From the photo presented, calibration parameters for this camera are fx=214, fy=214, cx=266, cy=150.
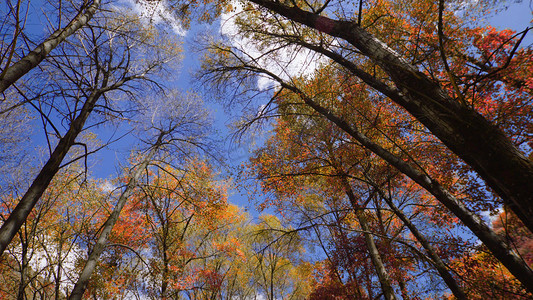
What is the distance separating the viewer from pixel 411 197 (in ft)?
28.5

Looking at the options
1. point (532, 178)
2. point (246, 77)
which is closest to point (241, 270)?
point (246, 77)

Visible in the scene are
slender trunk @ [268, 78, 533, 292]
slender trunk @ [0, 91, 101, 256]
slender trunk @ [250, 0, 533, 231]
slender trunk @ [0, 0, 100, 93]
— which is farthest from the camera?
slender trunk @ [0, 91, 101, 256]

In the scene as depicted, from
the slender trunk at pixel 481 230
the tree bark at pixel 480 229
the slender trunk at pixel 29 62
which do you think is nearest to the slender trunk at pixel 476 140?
the tree bark at pixel 480 229

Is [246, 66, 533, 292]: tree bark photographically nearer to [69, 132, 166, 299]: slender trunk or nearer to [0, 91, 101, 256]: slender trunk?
[0, 91, 101, 256]: slender trunk

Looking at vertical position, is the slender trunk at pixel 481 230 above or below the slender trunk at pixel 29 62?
below

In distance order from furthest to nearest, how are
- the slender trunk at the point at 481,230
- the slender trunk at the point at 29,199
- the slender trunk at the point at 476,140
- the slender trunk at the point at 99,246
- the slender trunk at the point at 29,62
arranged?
the slender trunk at the point at 99,246
the slender trunk at the point at 29,199
the slender trunk at the point at 29,62
the slender trunk at the point at 481,230
the slender trunk at the point at 476,140

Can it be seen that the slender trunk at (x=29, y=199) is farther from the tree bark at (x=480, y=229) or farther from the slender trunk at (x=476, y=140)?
the tree bark at (x=480, y=229)

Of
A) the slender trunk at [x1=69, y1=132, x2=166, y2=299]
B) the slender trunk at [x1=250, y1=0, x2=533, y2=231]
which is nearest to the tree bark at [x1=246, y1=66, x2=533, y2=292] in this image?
the slender trunk at [x1=250, y1=0, x2=533, y2=231]

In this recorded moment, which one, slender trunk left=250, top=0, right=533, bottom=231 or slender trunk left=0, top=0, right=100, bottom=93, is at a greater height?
slender trunk left=0, top=0, right=100, bottom=93

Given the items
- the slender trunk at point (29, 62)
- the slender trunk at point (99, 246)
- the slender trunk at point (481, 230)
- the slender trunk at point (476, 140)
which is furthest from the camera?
the slender trunk at point (99, 246)

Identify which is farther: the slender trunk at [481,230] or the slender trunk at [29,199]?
the slender trunk at [29,199]

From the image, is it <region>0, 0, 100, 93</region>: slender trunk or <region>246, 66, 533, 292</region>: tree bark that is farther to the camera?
<region>0, 0, 100, 93</region>: slender trunk

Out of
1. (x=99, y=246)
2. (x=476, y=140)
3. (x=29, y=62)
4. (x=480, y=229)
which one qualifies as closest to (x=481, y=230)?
(x=480, y=229)

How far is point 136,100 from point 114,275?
7.39m
